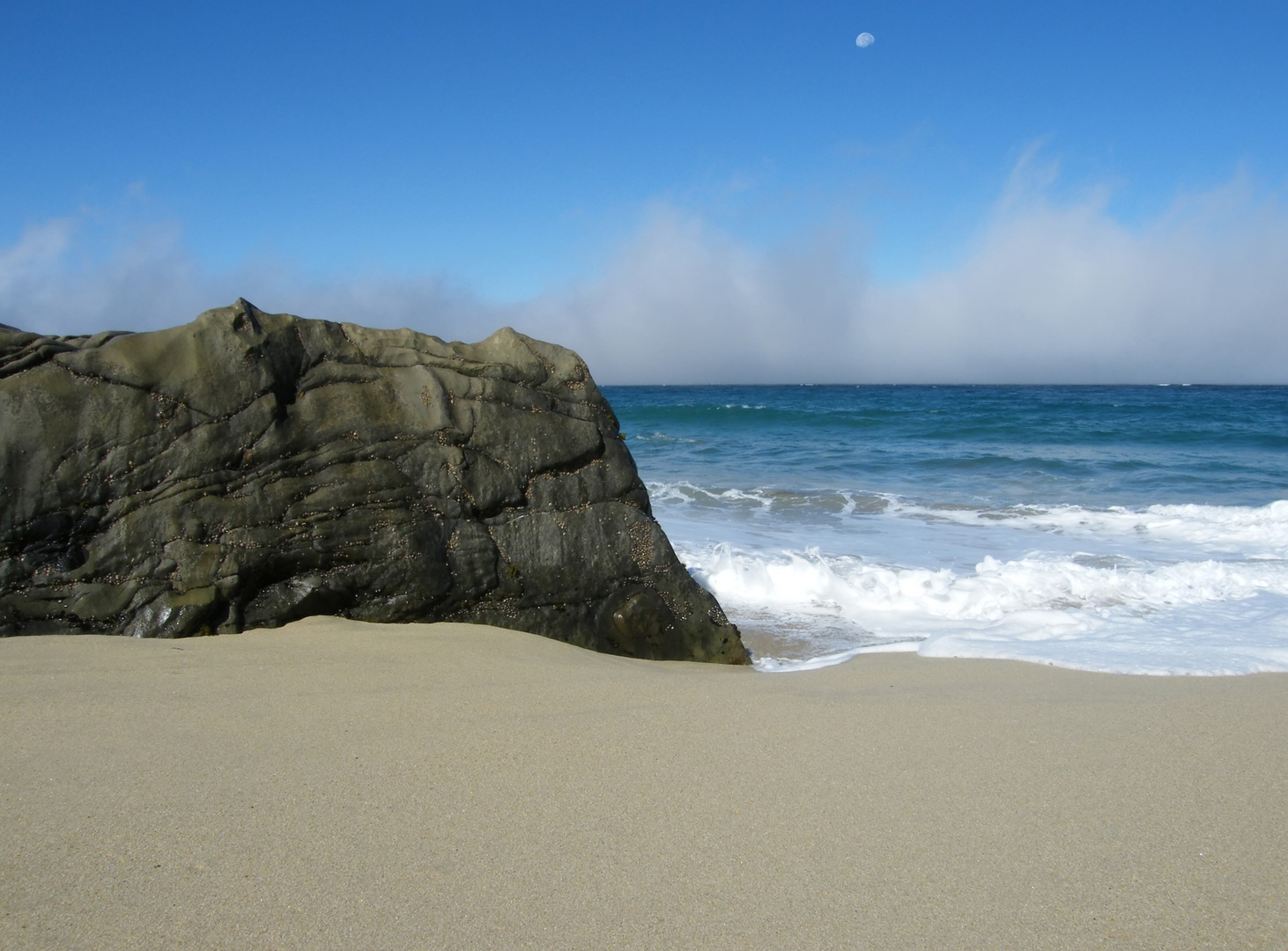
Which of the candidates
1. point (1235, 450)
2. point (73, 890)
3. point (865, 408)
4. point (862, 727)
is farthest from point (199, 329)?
point (865, 408)

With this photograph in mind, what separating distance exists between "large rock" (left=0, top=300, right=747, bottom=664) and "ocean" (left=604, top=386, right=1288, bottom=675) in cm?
135

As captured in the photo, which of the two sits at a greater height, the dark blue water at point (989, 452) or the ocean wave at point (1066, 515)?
the dark blue water at point (989, 452)

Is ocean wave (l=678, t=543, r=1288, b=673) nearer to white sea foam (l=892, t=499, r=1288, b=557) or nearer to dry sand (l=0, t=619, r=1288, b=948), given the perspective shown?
dry sand (l=0, t=619, r=1288, b=948)

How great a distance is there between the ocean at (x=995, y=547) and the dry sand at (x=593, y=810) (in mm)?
1718

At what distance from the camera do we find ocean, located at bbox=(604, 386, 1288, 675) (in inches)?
211

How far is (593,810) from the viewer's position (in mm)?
2400

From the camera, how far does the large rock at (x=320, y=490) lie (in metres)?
3.79

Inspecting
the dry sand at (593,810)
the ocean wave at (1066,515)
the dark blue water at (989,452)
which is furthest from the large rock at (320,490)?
the dark blue water at (989,452)

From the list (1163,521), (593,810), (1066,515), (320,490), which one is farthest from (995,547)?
(593,810)

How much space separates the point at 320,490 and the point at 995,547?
7.33 m

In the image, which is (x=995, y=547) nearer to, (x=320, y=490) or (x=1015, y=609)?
(x=1015, y=609)

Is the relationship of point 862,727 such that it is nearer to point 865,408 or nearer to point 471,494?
point 471,494

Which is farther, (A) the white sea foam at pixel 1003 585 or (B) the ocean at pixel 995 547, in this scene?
(B) the ocean at pixel 995 547

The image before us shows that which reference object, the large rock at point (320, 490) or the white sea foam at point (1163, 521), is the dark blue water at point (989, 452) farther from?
the large rock at point (320, 490)
